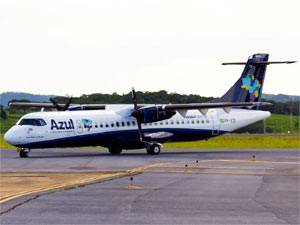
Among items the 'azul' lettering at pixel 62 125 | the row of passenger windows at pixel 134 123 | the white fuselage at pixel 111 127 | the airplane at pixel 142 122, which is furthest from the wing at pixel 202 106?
the 'azul' lettering at pixel 62 125

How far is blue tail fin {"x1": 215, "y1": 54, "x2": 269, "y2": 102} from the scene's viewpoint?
167ft

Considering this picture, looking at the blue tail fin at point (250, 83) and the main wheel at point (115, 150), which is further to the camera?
the blue tail fin at point (250, 83)

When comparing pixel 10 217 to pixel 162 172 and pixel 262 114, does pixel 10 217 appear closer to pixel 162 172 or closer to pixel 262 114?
pixel 162 172

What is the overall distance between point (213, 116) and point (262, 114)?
450 centimetres

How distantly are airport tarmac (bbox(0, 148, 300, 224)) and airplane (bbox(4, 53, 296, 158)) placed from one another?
5.29m

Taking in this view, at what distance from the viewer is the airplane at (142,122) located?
4212cm

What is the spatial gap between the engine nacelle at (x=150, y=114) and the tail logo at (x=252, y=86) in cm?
810

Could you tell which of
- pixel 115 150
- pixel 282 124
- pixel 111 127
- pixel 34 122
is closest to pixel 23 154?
pixel 34 122

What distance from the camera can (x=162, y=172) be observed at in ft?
103

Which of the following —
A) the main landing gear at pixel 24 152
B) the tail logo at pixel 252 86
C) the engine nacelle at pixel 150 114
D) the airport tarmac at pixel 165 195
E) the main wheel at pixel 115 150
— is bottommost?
the main wheel at pixel 115 150

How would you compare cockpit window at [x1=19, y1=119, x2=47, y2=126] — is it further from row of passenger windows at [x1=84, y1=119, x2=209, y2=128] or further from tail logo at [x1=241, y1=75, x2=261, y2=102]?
tail logo at [x1=241, y1=75, x2=261, y2=102]

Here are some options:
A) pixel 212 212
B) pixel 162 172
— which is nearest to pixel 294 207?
pixel 212 212

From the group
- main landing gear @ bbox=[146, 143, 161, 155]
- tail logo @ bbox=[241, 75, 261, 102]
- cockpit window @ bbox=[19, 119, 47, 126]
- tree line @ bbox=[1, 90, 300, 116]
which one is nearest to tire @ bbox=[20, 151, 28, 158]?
cockpit window @ bbox=[19, 119, 47, 126]

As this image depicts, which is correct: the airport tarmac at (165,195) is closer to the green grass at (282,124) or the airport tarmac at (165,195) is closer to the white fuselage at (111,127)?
the white fuselage at (111,127)
